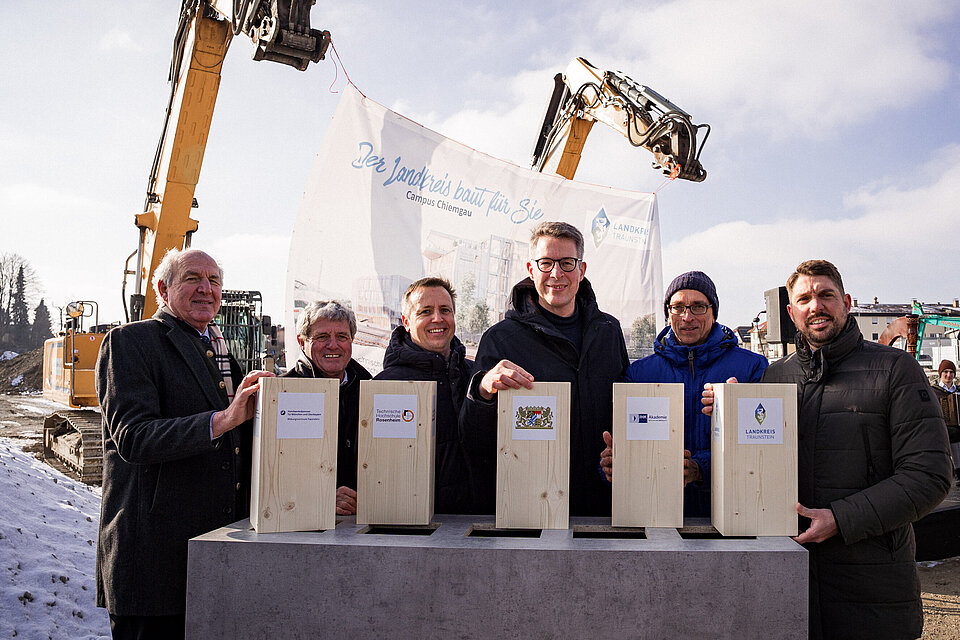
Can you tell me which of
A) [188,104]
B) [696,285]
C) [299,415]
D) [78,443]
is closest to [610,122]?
[188,104]

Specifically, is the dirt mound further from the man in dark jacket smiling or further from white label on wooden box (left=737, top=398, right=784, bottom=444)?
white label on wooden box (left=737, top=398, right=784, bottom=444)

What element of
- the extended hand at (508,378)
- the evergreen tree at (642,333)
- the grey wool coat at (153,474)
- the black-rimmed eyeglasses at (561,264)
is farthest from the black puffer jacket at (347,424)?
the evergreen tree at (642,333)

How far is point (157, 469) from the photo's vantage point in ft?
7.57

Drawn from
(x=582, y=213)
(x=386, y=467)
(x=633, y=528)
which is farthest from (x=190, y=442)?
(x=582, y=213)

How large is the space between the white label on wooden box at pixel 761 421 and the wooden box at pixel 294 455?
3.88ft

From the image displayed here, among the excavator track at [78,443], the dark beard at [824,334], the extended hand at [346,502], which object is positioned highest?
the dark beard at [824,334]

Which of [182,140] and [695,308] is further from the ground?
[182,140]

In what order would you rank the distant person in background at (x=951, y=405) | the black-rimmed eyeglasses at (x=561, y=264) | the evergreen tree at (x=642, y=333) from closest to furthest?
1. the black-rimmed eyeglasses at (x=561, y=264)
2. the evergreen tree at (x=642, y=333)
3. the distant person in background at (x=951, y=405)

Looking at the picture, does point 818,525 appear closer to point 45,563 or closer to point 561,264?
point 561,264

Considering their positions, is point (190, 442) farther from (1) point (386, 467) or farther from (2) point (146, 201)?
(2) point (146, 201)

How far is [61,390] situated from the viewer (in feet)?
31.2

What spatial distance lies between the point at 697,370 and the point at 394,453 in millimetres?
1205

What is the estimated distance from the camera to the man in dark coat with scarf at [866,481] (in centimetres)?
210

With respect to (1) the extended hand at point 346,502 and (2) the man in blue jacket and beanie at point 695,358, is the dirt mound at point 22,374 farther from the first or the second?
(2) the man in blue jacket and beanie at point 695,358
